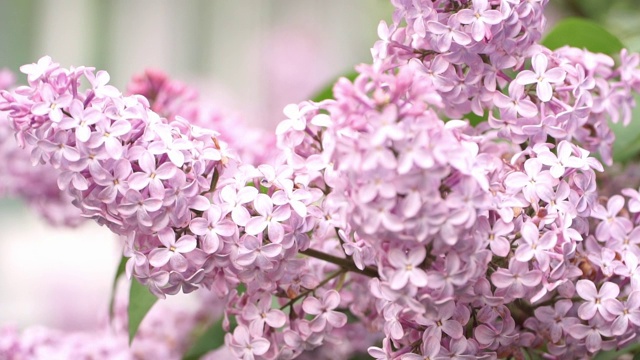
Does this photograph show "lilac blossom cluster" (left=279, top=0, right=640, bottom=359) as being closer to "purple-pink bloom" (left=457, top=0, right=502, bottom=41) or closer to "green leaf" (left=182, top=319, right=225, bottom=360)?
"purple-pink bloom" (left=457, top=0, right=502, bottom=41)

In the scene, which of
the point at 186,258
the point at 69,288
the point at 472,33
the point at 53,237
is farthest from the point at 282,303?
the point at 53,237

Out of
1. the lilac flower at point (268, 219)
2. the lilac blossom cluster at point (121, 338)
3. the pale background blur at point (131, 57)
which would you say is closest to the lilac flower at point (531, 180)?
the lilac flower at point (268, 219)

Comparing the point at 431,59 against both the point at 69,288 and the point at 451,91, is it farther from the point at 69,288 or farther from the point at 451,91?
the point at 69,288

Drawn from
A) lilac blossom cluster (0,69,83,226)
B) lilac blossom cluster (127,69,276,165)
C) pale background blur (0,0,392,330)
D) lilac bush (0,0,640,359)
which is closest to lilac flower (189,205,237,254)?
lilac bush (0,0,640,359)

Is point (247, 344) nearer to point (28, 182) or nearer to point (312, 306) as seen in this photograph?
point (312, 306)

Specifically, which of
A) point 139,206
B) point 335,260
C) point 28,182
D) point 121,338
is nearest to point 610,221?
point 335,260

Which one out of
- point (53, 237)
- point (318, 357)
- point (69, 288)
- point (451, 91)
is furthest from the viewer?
point (53, 237)
